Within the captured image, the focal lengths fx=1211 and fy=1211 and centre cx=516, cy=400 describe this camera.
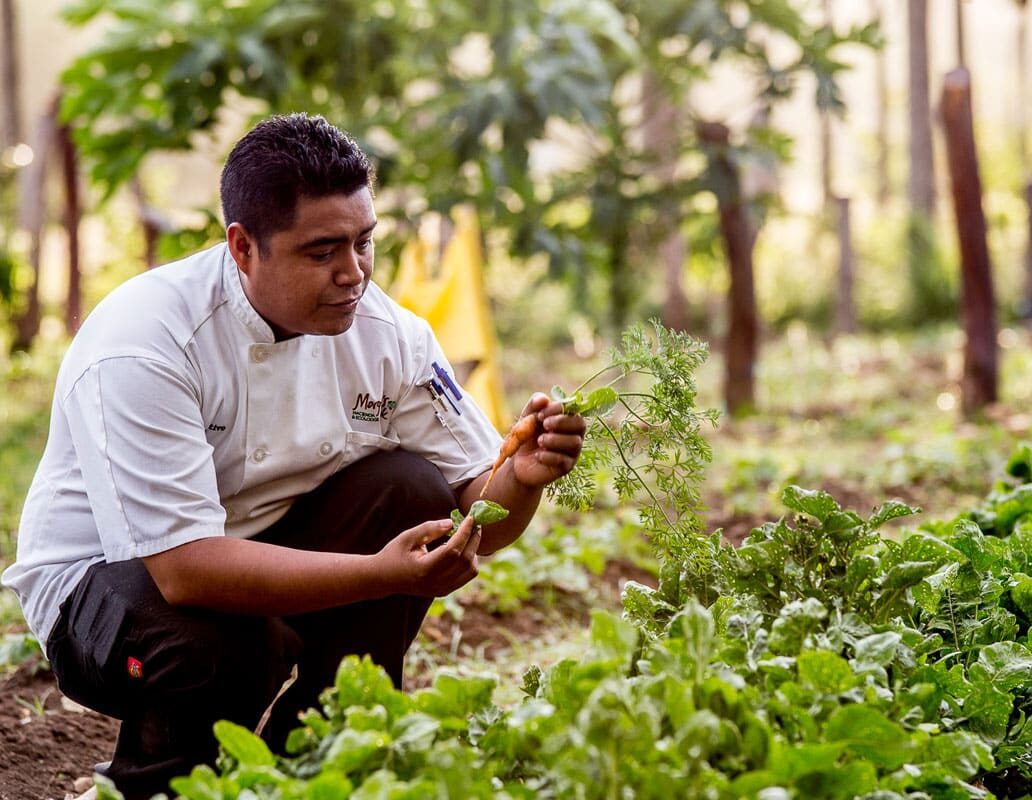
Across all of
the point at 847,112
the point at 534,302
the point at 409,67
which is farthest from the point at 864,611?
the point at 534,302

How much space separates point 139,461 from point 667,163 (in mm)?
6487

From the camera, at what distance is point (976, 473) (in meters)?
5.50

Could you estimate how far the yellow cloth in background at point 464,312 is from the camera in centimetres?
600

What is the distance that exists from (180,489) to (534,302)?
13.9 meters

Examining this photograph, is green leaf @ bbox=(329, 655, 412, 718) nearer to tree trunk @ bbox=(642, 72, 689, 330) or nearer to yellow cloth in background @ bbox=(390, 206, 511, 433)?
yellow cloth in background @ bbox=(390, 206, 511, 433)

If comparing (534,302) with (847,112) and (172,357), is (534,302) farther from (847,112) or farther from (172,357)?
(172,357)

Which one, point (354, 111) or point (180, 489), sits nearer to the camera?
point (180, 489)

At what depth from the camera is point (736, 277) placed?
315 inches

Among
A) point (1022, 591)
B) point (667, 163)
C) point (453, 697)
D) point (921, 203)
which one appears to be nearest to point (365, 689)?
point (453, 697)

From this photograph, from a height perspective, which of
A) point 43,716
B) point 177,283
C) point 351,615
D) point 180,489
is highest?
point 177,283

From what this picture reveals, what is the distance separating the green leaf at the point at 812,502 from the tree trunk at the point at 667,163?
536cm

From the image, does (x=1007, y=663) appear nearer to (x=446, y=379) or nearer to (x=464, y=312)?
(x=446, y=379)

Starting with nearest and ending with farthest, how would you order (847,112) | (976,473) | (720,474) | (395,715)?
1. (395,715)
2. (976,473)
3. (720,474)
4. (847,112)

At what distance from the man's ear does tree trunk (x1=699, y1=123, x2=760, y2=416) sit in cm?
579
